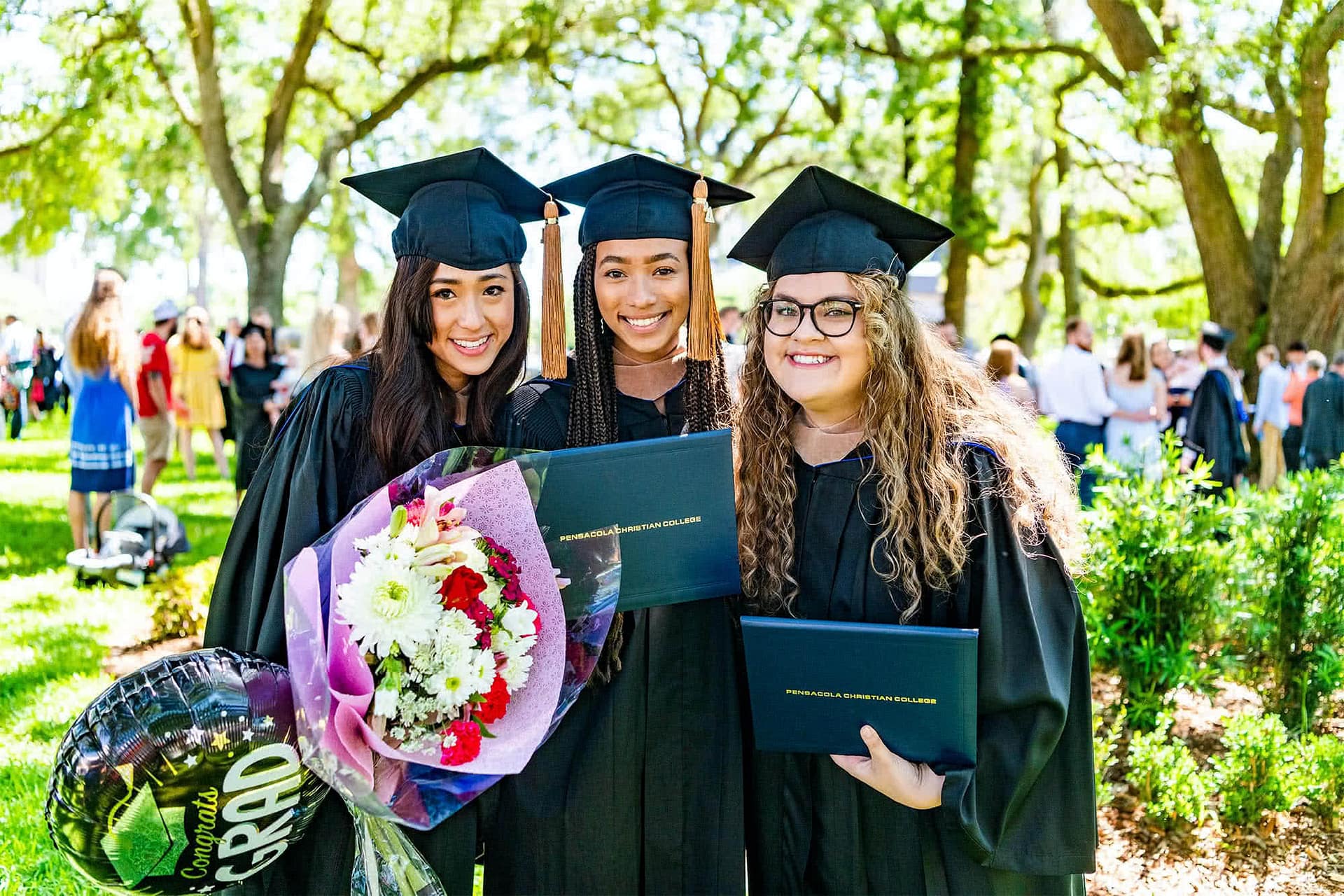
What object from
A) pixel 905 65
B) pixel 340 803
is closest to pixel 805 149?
pixel 905 65

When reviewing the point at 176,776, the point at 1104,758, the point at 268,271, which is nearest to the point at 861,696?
the point at 176,776

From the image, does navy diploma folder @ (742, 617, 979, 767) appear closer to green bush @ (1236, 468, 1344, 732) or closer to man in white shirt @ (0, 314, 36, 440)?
green bush @ (1236, 468, 1344, 732)

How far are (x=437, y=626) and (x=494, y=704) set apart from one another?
189 mm

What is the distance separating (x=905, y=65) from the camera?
10984 mm

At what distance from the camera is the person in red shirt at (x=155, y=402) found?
959cm

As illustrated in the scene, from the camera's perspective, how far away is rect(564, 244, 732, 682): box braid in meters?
2.62

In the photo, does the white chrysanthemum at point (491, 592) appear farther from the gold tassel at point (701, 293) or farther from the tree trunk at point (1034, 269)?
the tree trunk at point (1034, 269)

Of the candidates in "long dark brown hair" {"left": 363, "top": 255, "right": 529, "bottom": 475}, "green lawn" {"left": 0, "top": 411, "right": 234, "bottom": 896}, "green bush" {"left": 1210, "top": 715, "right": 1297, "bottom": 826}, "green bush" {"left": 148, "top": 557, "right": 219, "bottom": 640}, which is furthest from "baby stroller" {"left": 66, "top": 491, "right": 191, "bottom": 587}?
"green bush" {"left": 1210, "top": 715, "right": 1297, "bottom": 826}

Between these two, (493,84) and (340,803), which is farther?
(493,84)

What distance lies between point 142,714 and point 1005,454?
68.4 inches

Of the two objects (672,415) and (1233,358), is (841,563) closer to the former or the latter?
(672,415)

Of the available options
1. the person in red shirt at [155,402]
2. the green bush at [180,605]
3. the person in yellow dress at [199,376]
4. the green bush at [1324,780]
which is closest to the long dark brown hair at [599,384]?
the green bush at [1324,780]

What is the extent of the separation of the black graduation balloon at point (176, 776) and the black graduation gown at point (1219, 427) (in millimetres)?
8177

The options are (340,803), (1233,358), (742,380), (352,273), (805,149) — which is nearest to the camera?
(340,803)
